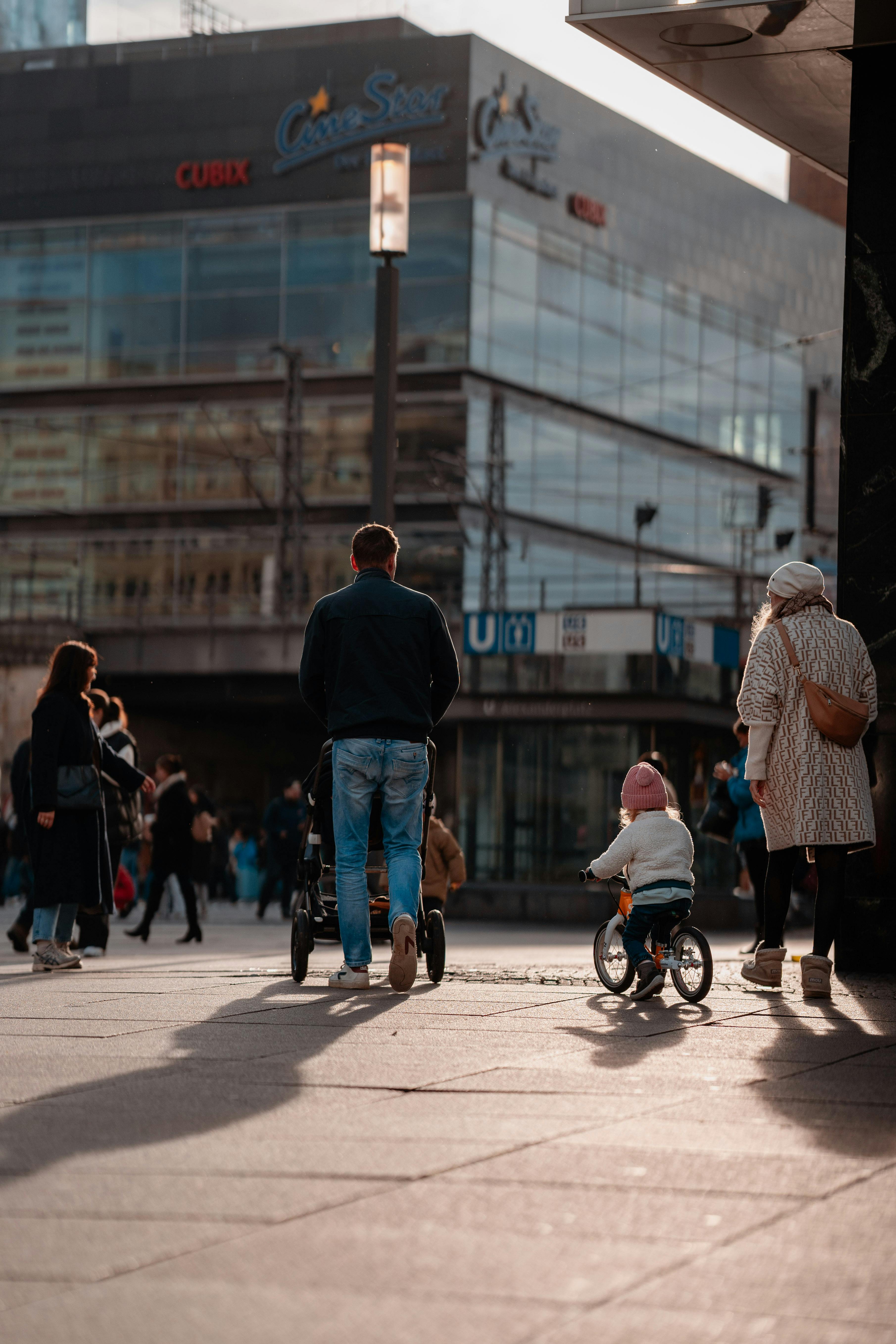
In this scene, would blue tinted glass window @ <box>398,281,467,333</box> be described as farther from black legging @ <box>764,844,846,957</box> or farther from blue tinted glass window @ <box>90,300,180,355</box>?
black legging @ <box>764,844,846,957</box>

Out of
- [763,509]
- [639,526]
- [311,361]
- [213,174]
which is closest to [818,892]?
[311,361]

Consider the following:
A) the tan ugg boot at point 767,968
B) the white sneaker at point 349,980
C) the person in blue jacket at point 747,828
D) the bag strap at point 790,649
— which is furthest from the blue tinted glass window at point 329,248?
the tan ugg boot at point 767,968

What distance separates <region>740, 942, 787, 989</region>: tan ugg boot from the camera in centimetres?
784

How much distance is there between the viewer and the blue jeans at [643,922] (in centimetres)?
801

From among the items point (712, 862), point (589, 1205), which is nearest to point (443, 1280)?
point (589, 1205)

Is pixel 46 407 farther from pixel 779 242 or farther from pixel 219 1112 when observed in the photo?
pixel 219 1112

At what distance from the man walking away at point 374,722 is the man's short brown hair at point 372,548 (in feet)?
0.60

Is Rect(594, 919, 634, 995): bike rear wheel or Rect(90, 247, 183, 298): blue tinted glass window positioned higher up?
Rect(90, 247, 183, 298): blue tinted glass window

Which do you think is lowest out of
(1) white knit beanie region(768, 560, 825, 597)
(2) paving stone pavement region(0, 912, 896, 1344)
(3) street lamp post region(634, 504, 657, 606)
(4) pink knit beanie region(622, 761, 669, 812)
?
(2) paving stone pavement region(0, 912, 896, 1344)

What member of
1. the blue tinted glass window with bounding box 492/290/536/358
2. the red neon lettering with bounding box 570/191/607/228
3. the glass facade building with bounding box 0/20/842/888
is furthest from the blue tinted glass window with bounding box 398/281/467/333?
the red neon lettering with bounding box 570/191/607/228

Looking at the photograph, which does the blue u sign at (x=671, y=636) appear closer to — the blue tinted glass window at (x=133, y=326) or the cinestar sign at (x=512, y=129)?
the cinestar sign at (x=512, y=129)

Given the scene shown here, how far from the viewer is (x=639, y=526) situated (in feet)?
169

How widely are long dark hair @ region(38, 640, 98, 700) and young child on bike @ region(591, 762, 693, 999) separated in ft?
11.2

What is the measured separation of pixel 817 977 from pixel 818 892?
1.16 ft
